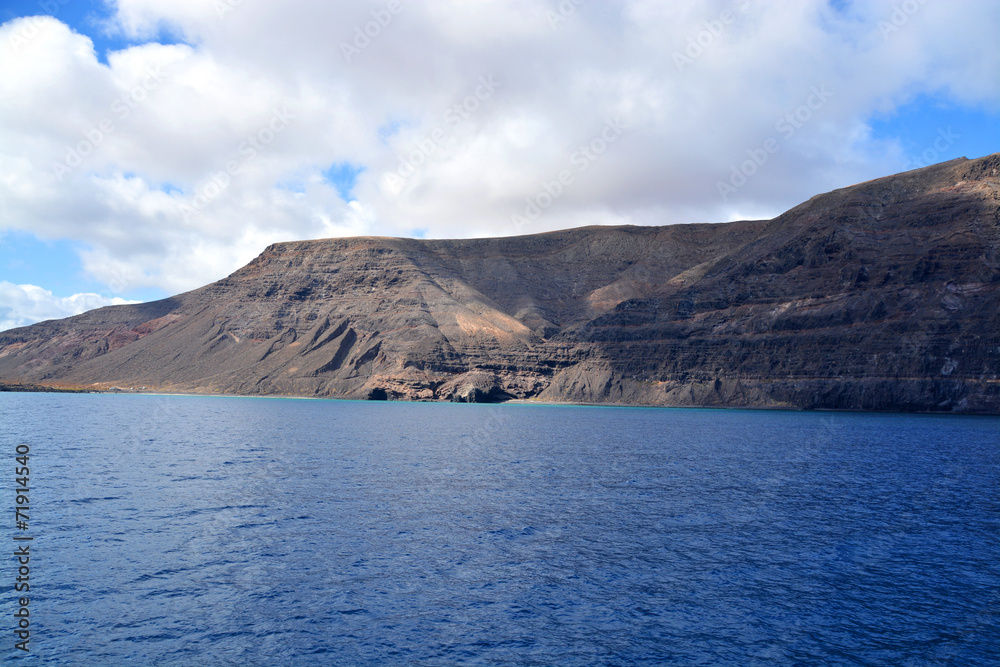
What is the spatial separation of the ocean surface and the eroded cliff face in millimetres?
87803

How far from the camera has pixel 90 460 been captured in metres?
42.7

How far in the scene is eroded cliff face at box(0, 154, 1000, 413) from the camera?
11875 cm

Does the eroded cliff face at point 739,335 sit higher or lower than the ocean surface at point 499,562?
higher

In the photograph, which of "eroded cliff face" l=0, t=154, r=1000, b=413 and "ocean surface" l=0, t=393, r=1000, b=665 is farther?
"eroded cliff face" l=0, t=154, r=1000, b=413

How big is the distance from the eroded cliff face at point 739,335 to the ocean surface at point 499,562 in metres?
87.8

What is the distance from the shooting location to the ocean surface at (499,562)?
51.7ft

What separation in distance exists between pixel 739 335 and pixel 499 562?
135m

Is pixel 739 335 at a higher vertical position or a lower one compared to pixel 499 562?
higher

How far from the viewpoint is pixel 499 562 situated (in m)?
22.0

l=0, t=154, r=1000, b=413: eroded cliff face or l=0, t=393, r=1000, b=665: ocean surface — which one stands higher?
l=0, t=154, r=1000, b=413: eroded cliff face

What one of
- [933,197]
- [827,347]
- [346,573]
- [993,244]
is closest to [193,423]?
[346,573]

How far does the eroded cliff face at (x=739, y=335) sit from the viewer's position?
11875 centimetres

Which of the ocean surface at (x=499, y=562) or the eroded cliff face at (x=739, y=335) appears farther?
the eroded cliff face at (x=739, y=335)

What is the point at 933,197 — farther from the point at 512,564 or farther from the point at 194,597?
the point at 194,597
